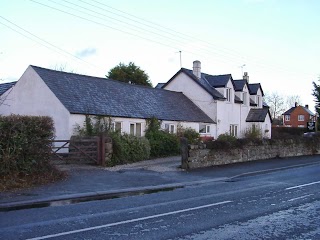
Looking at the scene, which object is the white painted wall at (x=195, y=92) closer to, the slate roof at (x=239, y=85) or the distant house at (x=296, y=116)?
the slate roof at (x=239, y=85)

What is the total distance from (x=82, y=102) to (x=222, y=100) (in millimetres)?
17756

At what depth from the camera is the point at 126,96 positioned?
103 ft

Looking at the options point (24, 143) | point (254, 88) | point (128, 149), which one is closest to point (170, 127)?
point (128, 149)

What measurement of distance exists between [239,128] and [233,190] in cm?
2971

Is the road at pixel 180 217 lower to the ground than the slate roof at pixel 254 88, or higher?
lower

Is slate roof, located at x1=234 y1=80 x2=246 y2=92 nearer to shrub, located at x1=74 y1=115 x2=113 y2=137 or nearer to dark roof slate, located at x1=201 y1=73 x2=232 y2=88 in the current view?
dark roof slate, located at x1=201 y1=73 x2=232 y2=88

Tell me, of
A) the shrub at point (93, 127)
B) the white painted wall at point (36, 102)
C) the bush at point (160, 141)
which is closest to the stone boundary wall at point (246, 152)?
the bush at point (160, 141)

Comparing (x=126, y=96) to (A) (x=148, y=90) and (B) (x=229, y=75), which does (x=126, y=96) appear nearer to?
(A) (x=148, y=90)

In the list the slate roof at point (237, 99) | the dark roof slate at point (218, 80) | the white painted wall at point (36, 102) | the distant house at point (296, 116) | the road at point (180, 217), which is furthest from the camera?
the distant house at point (296, 116)

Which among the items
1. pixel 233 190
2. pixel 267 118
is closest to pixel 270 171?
pixel 233 190

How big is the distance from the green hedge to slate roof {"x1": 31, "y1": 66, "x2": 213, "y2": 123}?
8628 millimetres

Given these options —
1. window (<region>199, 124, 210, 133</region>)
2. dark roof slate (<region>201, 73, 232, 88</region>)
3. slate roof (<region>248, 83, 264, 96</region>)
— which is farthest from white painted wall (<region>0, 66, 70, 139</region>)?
slate roof (<region>248, 83, 264, 96</region>)

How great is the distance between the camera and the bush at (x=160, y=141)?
87.1 ft

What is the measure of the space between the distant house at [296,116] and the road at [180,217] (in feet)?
313
